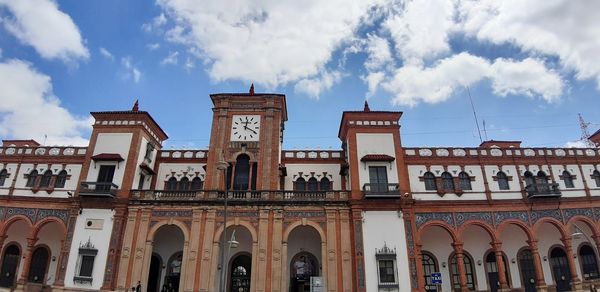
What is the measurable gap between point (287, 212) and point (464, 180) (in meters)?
13.7

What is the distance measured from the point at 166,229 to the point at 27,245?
999 cm

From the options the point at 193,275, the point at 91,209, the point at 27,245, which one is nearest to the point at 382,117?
the point at 193,275

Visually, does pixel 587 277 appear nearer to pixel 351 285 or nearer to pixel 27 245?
pixel 351 285

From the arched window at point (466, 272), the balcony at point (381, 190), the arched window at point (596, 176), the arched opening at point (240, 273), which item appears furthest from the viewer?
the arched window at point (596, 176)

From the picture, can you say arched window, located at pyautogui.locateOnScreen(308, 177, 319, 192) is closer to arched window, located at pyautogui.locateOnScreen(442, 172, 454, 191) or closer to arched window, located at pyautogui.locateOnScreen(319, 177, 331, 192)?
arched window, located at pyautogui.locateOnScreen(319, 177, 331, 192)

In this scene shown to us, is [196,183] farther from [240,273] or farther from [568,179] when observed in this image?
[568,179]

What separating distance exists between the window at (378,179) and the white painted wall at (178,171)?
13.6 meters

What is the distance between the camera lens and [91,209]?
24.8 metres

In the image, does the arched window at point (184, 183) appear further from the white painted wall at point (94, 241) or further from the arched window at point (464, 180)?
the arched window at point (464, 180)

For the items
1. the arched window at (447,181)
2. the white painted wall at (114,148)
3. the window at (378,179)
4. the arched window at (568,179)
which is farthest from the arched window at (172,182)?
the arched window at (568,179)

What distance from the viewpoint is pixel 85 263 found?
2350cm

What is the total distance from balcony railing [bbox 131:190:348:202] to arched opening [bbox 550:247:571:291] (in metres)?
16.8

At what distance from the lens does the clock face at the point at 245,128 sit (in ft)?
90.5

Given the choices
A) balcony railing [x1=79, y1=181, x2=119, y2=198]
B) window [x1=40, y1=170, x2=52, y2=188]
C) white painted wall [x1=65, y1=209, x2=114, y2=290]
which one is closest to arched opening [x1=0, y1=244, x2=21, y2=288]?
window [x1=40, y1=170, x2=52, y2=188]
